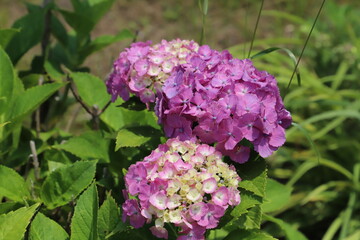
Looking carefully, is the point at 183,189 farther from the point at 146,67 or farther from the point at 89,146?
the point at 89,146

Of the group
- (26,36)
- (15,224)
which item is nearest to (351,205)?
(26,36)

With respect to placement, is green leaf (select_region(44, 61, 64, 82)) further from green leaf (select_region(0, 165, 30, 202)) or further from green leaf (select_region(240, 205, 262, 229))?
green leaf (select_region(240, 205, 262, 229))

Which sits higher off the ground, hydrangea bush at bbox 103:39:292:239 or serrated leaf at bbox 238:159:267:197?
hydrangea bush at bbox 103:39:292:239

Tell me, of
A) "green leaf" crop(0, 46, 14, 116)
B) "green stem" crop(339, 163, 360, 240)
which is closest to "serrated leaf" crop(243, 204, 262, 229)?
"green leaf" crop(0, 46, 14, 116)

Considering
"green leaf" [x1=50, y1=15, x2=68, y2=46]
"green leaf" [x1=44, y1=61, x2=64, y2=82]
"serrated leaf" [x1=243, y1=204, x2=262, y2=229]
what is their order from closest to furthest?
1. "serrated leaf" [x1=243, y1=204, x2=262, y2=229]
2. "green leaf" [x1=44, y1=61, x2=64, y2=82]
3. "green leaf" [x1=50, y1=15, x2=68, y2=46]

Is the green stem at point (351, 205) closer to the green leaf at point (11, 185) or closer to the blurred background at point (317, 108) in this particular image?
the blurred background at point (317, 108)

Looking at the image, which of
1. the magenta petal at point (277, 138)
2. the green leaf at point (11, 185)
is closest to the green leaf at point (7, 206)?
the green leaf at point (11, 185)

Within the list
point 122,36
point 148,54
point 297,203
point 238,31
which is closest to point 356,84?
point 297,203
